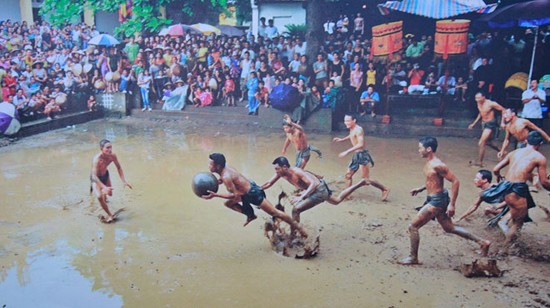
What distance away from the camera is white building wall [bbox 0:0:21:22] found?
23078mm

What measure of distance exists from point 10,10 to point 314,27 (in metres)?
16.1

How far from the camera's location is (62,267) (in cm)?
584

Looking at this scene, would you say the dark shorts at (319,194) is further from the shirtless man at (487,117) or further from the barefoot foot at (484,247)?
the shirtless man at (487,117)

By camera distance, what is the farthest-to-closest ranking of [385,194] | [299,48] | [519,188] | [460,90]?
[299,48]
[460,90]
[385,194]
[519,188]

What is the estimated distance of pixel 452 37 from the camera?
1289 cm

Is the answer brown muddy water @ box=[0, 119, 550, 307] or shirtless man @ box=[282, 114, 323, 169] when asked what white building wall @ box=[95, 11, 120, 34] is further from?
shirtless man @ box=[282, 114, 323, 169]

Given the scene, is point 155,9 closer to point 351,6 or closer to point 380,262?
point 351,6

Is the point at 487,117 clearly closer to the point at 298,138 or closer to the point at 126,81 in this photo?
the point at 298,138

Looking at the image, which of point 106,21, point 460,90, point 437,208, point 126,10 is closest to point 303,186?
point 437,208

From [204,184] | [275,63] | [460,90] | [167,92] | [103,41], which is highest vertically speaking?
[103,41]

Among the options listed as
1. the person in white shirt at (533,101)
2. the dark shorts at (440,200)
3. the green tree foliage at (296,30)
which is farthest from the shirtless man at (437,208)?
the green tree foliage at (296,30)

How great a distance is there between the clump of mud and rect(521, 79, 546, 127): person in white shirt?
763 cm

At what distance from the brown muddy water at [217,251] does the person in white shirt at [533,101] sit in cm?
288

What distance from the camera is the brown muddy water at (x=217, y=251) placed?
204 inches
